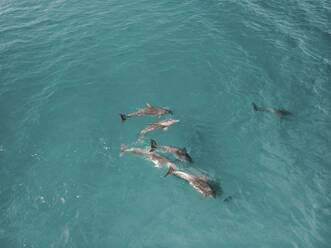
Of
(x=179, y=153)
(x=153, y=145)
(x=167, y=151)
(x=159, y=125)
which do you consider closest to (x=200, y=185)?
(x=179, y=153)

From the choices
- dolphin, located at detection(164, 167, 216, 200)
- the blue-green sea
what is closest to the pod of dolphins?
dolphin, located at detection(164, 167, 216, 200)

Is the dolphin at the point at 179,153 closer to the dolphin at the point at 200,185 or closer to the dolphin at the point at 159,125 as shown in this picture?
the dolphin at the point at 200,185

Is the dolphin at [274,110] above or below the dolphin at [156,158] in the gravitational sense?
above

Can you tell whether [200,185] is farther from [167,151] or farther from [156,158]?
[156,158]

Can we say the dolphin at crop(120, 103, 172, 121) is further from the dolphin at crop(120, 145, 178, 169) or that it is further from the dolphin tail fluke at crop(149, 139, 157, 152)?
the dolphin at crop(120, 145, 178, 169)

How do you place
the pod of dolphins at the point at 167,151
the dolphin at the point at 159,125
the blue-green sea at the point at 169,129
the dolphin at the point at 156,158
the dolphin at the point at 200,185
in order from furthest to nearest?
the dolphin at the point at 159,125, the dolphin at the point at 156,158, the pod of dolphins at the point at 167,151, the dolphin at the point at 200,185, the blue-green sea at the point at 169,129

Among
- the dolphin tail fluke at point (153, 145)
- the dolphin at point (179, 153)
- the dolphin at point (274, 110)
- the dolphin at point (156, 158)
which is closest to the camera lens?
the dolphin at point (179, 153)

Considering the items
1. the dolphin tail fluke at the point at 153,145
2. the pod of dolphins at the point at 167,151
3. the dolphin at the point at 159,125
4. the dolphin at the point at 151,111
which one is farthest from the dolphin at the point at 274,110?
the dolphin tail fluke at the point at 153,145

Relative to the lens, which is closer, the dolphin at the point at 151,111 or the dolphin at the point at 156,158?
the dolphin at the point at 156,158
